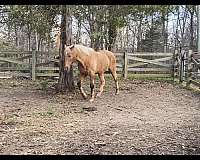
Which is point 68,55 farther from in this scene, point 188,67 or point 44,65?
point 44,65

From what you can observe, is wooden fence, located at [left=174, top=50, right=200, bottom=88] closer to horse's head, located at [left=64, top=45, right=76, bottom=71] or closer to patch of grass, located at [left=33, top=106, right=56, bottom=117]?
horse's head, located at [left=64, top=45, right=76, bottom=71]

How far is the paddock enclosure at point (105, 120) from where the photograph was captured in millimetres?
4336

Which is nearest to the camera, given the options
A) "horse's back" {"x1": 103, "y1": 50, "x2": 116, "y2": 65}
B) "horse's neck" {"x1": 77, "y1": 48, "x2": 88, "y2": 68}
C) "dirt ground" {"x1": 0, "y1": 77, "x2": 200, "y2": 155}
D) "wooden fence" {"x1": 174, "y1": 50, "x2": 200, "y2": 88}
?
"dirt ground" {"x1": 0, "y1": 77, "x2": 200, "y2": 155}

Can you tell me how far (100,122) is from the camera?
624 centimetres

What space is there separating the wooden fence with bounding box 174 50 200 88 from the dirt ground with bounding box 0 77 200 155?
6.22 ft

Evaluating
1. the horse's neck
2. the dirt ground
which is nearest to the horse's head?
the horse's neck

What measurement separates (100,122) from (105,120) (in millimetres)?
233

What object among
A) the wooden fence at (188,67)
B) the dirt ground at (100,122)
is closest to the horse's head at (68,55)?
the dirt ground at (100,122)

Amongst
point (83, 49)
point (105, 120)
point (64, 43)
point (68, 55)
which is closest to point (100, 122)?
point (105, 120)

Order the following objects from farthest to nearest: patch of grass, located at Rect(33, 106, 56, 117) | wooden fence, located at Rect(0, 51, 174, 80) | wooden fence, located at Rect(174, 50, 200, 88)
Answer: wooden fence, located at Rect(0, 51, 174, 80) → wooden fence, located at Rect(174, 50, 200, 88) → patch of grass, located at Rect(33, 106, 56, 117)

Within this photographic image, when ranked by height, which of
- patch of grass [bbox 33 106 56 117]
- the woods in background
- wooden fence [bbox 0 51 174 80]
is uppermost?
the woods in background

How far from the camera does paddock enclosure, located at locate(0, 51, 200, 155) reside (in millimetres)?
4336

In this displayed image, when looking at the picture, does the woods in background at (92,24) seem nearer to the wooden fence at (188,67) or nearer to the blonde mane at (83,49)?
the blonde mane at (83,49)

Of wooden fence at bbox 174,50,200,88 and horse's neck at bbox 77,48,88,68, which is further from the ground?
horse's neck at bbox 77,48,88,68
